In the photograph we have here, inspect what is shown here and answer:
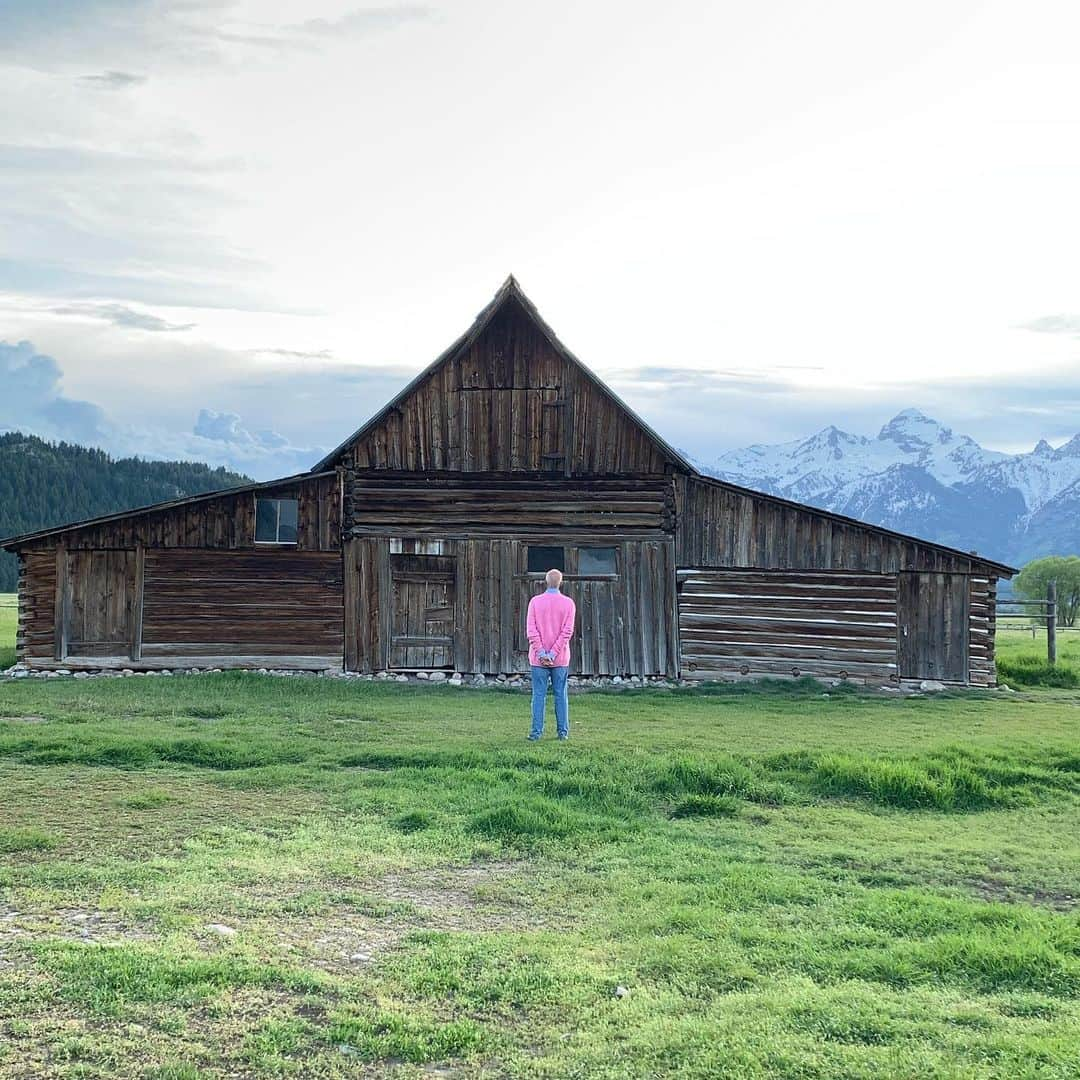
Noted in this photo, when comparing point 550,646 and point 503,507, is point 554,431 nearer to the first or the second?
point 503,507

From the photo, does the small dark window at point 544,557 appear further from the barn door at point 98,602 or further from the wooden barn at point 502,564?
the barn door at point 98,602

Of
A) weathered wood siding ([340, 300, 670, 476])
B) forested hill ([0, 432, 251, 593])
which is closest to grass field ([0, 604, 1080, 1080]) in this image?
weathered wood siding ([340, 300, 670, 476])

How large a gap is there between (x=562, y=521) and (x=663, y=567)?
263cm

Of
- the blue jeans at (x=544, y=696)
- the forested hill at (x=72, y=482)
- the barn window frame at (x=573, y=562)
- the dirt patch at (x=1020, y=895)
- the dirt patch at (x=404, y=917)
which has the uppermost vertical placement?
the forested hill at (x=72, y=482)

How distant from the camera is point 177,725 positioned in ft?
54.7

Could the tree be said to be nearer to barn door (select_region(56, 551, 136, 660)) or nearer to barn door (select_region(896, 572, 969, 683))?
barn door (select_region(896, 572, 969, 683))

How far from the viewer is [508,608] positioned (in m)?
26.2

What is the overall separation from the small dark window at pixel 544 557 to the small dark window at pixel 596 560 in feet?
1.49

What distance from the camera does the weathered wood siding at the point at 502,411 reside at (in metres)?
26.5

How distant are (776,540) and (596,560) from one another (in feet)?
14.0

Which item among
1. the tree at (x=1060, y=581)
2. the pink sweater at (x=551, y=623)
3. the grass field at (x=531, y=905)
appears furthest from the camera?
the tree at (x=1060, y=581)

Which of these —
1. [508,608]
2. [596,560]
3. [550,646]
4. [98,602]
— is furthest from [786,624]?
[98,602]

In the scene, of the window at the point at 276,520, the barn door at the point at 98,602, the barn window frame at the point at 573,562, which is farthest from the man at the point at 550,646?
the barn door at the point at 98,602

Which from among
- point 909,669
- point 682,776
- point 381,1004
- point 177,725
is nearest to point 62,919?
point 381,1004
